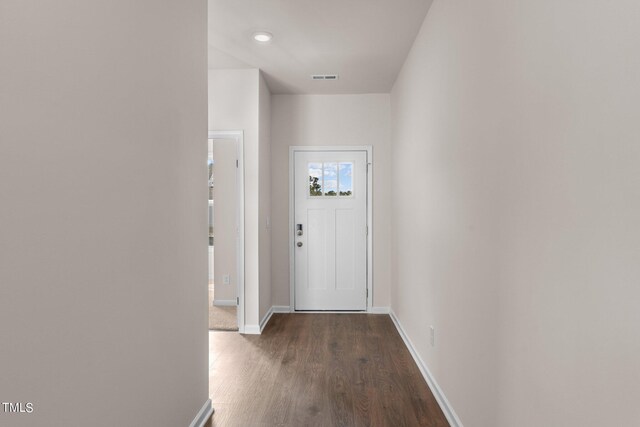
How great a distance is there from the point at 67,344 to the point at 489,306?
159 centimetres

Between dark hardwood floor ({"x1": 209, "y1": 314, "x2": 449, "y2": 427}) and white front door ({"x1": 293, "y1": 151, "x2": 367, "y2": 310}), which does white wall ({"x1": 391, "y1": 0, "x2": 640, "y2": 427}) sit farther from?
white front door ({"x1": 293, "y1": 151, "x2": 367, "y2": 310})

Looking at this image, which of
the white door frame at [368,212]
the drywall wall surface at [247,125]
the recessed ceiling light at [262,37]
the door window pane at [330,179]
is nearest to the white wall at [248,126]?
the drywall wall surface at [247,125]

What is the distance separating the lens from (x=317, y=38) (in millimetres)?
3195

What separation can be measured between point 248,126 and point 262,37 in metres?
0.98

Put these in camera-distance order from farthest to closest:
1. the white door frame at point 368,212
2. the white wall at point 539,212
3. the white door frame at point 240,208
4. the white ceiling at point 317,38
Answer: the white door frame at point 368,212
the white door frame at point 240,208
the white ceiling at point 317,38
the white wall at point 539,212

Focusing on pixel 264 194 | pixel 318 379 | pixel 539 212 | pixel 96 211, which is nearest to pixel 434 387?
pixel 318 379

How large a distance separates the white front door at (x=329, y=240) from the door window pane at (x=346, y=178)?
0.01 m

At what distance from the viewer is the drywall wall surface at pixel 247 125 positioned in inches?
153

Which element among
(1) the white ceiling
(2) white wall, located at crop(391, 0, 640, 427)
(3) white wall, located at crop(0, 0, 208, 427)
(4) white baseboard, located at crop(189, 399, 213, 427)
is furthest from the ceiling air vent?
(4) white baseboard, located at crop(189, 399, 213, 427)

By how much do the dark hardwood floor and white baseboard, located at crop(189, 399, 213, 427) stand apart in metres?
0.05

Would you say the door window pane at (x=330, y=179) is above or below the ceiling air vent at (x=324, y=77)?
below

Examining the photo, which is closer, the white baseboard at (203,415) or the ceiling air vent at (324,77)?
the white baseboard at (203,415)

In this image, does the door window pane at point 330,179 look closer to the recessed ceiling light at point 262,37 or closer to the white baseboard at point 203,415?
the recessed ceiling light at point 262,37

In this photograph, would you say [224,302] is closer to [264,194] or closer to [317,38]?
[264,194]
